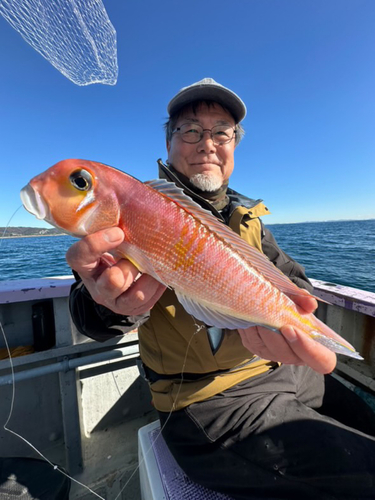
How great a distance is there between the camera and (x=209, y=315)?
1.62 meters

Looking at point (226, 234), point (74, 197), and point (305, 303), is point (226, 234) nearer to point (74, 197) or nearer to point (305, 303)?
point (305, 303)

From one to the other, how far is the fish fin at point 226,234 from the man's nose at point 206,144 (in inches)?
46.7

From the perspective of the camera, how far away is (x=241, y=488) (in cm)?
161

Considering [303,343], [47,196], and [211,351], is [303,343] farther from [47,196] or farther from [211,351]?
[47,196]

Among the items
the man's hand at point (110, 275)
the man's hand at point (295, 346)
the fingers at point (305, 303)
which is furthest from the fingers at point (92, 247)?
the fingers at point (305, 303)

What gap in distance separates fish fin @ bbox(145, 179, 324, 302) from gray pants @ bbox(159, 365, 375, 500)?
35.7 inches

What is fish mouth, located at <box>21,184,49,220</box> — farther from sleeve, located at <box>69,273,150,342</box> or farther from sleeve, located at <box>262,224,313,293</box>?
sleeve, located at <box>262,224,313,293</box>

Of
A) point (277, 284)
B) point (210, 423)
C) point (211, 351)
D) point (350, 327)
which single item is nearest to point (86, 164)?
point (277, 284)

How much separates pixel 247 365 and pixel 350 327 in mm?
2176

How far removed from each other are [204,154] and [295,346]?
204 centimetres

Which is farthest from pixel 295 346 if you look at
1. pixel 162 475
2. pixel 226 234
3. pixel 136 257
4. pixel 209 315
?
pixel 162 475

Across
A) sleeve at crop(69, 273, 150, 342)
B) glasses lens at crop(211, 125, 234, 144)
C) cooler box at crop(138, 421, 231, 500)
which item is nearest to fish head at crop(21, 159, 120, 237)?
sleeve at crop(69, 273, 150, 342)

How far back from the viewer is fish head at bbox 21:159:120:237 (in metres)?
1.33

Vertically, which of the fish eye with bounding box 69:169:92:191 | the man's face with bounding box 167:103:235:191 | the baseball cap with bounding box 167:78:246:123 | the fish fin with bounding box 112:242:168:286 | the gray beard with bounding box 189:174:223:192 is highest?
the baseball cap with bounding box 167:78:246:123
